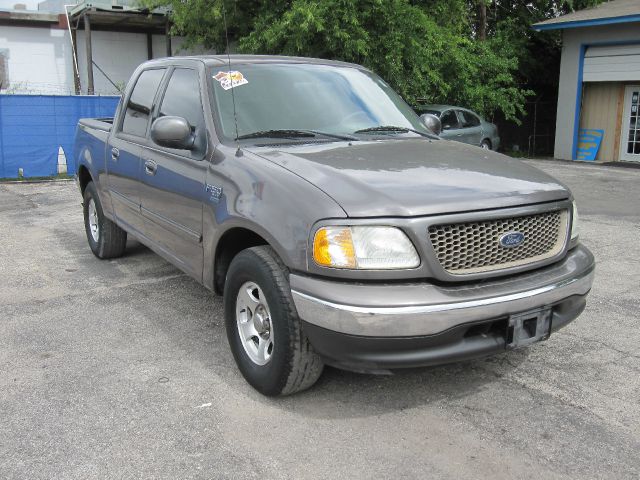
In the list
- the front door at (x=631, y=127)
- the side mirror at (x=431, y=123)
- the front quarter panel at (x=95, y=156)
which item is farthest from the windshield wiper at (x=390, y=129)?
the front door at (x=631, y=127)

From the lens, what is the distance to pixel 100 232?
6.59 metres

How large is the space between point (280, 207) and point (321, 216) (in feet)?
0.98

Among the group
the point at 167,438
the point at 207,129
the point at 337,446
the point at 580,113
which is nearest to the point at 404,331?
the point at 337,446

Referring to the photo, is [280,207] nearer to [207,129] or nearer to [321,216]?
[321,216]

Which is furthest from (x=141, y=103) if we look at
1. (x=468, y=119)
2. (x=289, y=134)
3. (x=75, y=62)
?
(x=75, y=62)

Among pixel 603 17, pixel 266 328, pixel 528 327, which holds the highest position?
pixel 603 17

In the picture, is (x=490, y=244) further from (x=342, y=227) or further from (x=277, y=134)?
(x=277, y=134)

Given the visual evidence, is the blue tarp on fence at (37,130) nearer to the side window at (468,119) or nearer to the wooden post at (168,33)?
the wooden post at (168,33)

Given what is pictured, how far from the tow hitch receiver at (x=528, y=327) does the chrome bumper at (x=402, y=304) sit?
5 centimetres

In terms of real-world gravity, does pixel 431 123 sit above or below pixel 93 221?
above

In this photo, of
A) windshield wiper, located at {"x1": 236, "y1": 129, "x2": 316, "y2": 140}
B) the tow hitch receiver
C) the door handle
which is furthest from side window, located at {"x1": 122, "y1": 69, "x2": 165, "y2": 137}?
the tow hitch receiver

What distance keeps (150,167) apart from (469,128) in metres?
12.9

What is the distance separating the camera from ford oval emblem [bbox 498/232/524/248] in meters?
3.25

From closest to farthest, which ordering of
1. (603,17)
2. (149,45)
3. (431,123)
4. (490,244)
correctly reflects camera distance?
(490,244)
(431,123)
(603,17)
(149,45)
